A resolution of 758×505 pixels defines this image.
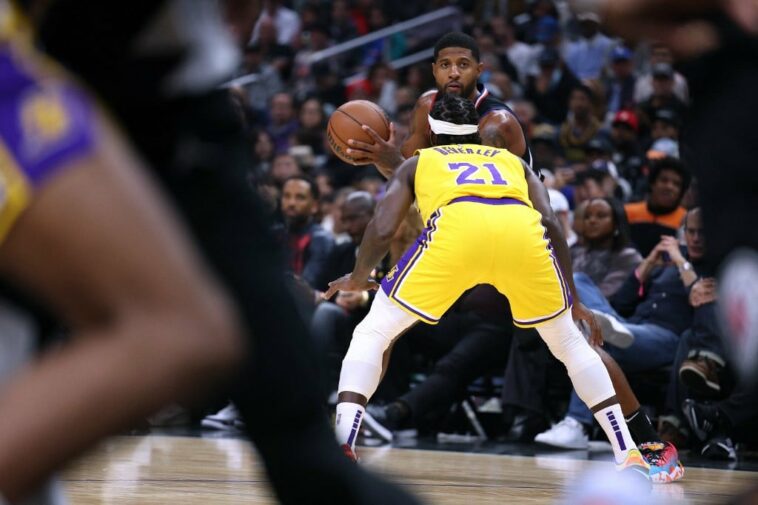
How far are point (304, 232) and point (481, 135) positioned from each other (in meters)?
3.51

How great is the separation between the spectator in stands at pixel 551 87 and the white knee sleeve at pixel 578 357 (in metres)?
8.02

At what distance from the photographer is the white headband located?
243 inches

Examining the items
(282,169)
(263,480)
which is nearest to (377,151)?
(263,480)

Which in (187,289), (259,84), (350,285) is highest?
(187,289)

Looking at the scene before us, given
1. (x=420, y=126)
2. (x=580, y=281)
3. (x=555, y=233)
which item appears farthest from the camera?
(x=580, y=281)

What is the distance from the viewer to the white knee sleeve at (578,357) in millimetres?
5777

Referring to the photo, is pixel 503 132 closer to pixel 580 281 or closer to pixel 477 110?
pixel 477 110

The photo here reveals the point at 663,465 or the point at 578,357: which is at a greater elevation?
the point at 578,357

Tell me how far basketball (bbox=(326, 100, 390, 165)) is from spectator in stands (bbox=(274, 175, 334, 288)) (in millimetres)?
2743

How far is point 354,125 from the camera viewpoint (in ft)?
21.4

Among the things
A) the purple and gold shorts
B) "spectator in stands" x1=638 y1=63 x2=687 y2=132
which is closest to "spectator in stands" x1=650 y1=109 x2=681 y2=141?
"spectator in stands" x1=638 y1=63 x2=687 y2=132

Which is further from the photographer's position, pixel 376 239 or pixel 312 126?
pixel 312 126

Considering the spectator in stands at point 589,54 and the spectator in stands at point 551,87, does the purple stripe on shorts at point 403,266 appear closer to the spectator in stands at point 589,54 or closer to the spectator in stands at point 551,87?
the spectator in stands at point 551,87

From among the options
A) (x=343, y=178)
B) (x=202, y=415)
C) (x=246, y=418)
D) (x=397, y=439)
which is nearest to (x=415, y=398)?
A: (x=397, y=439)
